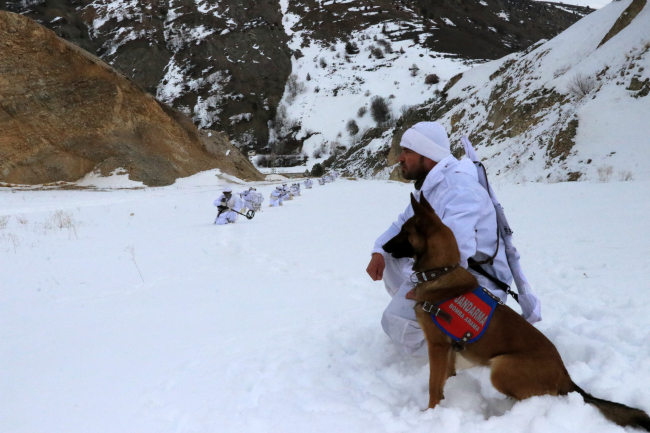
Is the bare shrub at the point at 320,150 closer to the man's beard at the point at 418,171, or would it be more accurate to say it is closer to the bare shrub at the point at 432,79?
the bare shrub at the point at 432,79

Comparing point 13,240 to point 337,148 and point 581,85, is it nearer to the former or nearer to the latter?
point 581,85

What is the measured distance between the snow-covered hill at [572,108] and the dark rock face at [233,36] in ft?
160

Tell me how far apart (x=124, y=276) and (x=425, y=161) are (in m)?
4.91

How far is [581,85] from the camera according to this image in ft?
79.9

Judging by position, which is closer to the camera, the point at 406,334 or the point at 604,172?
the point at 406,334

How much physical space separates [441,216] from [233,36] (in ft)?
343

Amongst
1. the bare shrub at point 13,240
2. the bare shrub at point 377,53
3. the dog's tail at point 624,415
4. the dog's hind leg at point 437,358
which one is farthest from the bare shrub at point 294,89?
the dog's tail at point 624,415

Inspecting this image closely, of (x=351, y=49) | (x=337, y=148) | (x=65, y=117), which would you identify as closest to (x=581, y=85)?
(x=65, y=117)

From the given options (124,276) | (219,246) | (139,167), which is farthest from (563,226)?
(139,167)

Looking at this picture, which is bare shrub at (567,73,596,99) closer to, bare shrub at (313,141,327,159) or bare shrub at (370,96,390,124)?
bare shrub at (370,96,390,124)

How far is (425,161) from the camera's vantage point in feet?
9.72

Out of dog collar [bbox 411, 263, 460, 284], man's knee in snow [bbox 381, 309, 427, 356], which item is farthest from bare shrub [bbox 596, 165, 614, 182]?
dog collar [bbox 411, 263, 460, 284]

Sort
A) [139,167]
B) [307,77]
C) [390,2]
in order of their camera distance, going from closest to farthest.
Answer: [139,167], [307,77], [390,2]

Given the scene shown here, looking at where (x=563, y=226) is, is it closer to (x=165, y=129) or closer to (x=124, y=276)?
(x=124, y=276)
